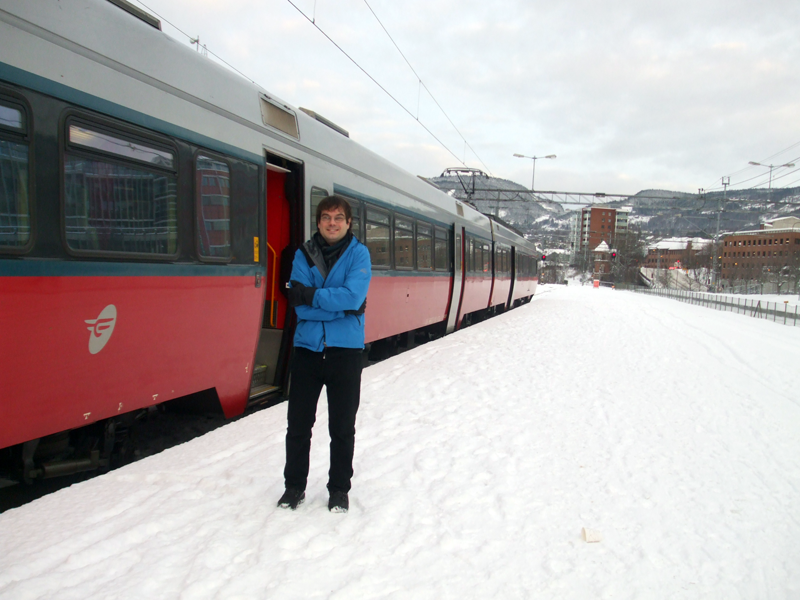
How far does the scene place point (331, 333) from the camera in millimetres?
3113

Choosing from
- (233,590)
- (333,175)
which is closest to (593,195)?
(333,175)

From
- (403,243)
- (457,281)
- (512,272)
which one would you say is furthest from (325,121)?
(512,272)

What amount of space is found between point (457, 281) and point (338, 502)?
9.71m

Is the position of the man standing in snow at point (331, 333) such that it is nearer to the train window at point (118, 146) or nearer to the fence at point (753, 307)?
the train window at point (118, 146)

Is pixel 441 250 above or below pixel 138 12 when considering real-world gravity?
below

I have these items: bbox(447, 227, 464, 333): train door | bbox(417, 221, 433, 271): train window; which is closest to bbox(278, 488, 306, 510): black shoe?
bbox(417, 221, 433, 271): train window

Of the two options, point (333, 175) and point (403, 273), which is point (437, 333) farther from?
point (333, 175)

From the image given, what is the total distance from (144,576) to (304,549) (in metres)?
0.78

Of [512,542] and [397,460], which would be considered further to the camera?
[397,460]

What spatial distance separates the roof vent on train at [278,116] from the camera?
5.27 m

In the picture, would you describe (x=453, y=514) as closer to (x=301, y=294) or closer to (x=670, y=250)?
(x=301, y=294)

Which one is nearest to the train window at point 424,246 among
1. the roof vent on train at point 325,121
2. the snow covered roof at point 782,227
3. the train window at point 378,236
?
the train window at point 378,236

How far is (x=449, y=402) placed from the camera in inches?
240

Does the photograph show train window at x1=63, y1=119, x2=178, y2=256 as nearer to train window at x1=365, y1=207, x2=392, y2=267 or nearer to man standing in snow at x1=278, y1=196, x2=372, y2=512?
man standing in snow at x1=278, y1=196, x2=372, y2=512
